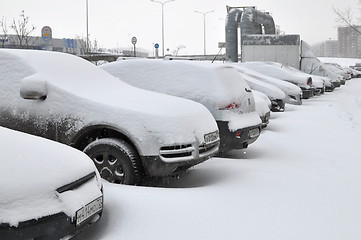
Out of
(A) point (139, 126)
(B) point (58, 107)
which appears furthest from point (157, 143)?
(B) point (58, 107)

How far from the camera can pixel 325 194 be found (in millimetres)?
4480

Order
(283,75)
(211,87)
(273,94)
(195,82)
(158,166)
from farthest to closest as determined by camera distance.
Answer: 1. (283,75)
2. (273,94)
3. (195,82)
4. (211,87)
5. (158,166)

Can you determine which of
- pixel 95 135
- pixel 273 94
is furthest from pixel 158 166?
pixel 273 94

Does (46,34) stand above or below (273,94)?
above

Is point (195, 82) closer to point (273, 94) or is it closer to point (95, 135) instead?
point (95, 135)

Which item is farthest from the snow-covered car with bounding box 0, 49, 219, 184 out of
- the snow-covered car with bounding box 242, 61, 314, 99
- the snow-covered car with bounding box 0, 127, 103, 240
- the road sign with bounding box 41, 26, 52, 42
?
the road sign with bounding box 41, 26, 52, 42

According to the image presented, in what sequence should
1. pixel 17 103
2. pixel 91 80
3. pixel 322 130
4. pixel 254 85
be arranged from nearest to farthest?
pixel 17 103
pixel 91 80
pixel 322 130
pixel 254 85

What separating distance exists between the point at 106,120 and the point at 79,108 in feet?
1.24

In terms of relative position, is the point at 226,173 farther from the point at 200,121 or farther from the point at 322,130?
the point at 322,130

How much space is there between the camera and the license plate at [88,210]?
2.78 meters

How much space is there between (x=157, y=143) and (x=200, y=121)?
0.75 meters

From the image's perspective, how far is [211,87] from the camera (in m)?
6.12

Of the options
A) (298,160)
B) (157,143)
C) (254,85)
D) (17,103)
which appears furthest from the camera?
(254,85)

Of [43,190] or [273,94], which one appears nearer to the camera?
[43,190]
